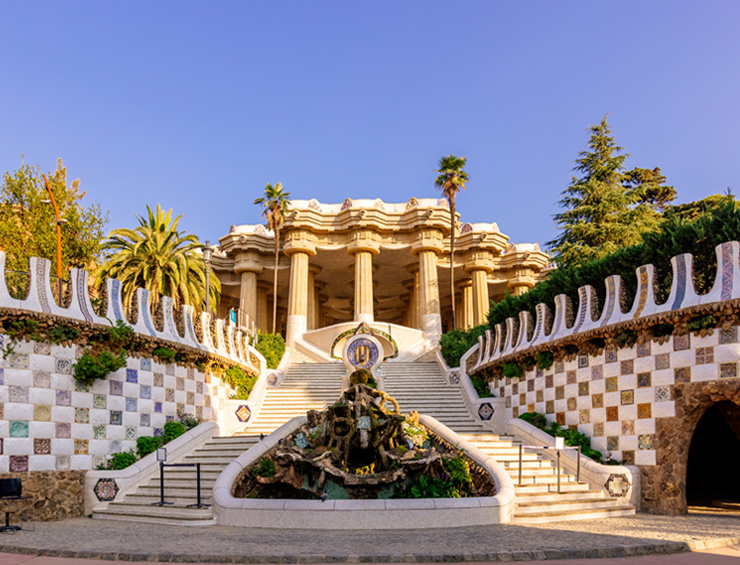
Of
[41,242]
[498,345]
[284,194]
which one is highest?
[284,194]

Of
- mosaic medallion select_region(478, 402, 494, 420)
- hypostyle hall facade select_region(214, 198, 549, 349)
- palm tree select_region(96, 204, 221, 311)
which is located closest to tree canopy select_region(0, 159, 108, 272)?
palm tree select_region(96, 204, 221, 311)

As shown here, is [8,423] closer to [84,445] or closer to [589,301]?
[84,445]

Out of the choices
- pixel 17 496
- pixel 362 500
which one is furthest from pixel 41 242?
pixel 362 500

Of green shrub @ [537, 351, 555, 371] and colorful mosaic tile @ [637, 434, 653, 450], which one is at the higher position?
green shrub @ [537, 351, 555, 371]

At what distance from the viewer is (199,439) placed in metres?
17.9

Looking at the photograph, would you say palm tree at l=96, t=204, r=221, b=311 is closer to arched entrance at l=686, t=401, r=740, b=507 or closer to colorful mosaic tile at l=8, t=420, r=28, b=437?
colorful mosaic tile at l=8, t=420, r=28, b=437

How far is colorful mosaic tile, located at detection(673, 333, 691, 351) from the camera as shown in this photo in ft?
45.9

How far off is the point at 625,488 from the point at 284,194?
32083mm

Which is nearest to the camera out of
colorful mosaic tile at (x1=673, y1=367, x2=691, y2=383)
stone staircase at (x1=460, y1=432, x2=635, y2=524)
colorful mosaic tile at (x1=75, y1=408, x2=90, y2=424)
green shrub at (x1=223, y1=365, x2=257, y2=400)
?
stone staircase at (x1=460, y1=432, x2=635, y2=524)

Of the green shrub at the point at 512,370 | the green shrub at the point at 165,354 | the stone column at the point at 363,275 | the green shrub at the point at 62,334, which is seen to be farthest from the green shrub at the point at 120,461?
the stone column at the point at 363,275

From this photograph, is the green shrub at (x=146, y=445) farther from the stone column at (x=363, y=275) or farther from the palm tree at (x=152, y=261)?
the stone column at (x=363, y=275)

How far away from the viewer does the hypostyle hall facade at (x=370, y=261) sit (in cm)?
4272

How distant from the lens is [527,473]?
15.4 meters

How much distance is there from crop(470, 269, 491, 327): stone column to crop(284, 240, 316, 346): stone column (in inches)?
481
